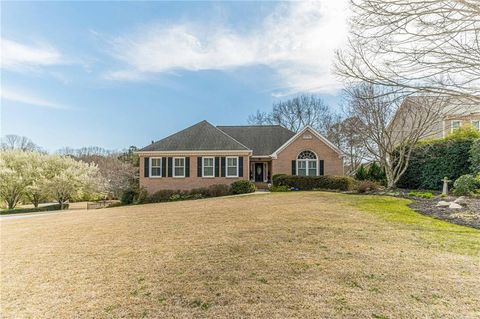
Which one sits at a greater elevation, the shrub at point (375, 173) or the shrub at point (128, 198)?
the shrub at point (375, 173)

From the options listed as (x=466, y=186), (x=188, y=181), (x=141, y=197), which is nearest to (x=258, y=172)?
(x=188, y=181)

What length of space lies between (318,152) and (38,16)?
1871 centimetres

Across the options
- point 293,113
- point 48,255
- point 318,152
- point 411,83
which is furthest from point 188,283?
point 293,113

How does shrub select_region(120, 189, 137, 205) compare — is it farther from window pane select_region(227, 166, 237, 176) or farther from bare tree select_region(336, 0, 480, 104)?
bare tree select_region(336, 0, 480, 104)

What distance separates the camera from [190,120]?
2706 centimetres

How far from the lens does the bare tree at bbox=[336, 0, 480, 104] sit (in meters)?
5.36

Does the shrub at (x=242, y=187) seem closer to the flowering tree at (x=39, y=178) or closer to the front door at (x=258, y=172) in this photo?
the front door at (x=258, y=172)

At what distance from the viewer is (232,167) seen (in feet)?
70.3

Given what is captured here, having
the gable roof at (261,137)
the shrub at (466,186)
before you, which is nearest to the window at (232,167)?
the gable roof at (261,137)

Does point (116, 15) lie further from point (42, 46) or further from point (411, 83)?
point (411, 83)

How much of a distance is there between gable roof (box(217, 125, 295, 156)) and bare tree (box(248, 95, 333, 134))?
13.6m

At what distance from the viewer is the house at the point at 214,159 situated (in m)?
21.3

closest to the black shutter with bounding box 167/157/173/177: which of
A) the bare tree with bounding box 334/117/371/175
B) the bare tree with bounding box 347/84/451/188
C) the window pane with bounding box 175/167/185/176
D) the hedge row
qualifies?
the window pane with bounding box 175/167/185/176

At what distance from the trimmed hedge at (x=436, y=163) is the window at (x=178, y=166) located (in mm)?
17071
